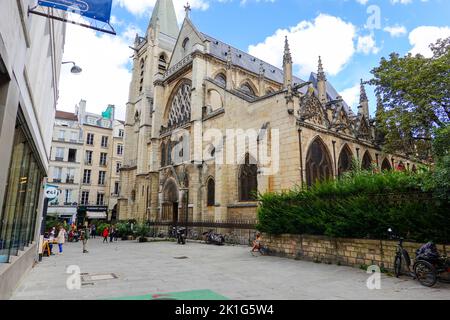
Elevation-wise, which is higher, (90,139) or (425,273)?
(90,139)

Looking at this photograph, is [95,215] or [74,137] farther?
[95,215]

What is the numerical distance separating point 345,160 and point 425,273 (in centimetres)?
1523

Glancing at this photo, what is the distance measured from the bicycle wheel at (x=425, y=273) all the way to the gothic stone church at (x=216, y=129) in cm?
929

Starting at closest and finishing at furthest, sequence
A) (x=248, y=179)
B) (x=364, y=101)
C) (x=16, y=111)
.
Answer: (x=16, y=111) < (x=248, y=179) < (x=364, y=101)

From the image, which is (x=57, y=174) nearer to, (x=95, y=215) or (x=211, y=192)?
(x=95, y=215)

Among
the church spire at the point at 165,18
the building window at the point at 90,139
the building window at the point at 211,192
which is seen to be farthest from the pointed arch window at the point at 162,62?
the building window at the point at 211,192

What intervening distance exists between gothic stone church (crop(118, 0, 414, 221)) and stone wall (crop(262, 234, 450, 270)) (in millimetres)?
5143

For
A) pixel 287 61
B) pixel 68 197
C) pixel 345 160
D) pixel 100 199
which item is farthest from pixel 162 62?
pixel 345 160

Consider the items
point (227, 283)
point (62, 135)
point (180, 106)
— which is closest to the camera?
point (227, 283)

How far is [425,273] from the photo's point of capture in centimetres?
622

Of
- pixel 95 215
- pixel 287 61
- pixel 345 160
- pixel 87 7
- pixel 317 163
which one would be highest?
pixel 287 61

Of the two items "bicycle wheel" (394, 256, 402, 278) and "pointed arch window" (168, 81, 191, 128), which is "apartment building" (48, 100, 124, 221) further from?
"bicycle wheel" (394, 256, 402, 278)

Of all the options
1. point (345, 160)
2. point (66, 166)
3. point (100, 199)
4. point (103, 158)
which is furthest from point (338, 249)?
point (103, 158)
